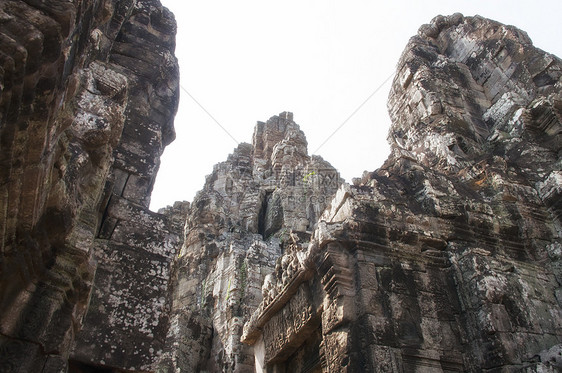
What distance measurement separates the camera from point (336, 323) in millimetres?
5102

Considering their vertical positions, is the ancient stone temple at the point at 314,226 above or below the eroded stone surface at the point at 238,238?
below

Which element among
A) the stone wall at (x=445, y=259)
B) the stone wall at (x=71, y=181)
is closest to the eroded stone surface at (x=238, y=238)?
the stone wall at (x=71, y=181)

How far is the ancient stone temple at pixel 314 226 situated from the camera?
2.85 metres

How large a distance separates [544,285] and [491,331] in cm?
146

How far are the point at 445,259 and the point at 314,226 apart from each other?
1.89 metres

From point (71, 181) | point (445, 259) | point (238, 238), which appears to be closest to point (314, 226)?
point (445, 259)

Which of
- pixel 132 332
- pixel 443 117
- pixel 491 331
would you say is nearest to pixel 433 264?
pixel 491 331

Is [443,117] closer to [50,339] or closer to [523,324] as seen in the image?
[523,324]

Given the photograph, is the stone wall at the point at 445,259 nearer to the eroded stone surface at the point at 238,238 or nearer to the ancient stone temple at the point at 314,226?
the ancient stone temple at the point at 314,226

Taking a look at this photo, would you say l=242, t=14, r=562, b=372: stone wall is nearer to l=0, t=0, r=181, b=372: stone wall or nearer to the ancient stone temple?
the ancient stone temple

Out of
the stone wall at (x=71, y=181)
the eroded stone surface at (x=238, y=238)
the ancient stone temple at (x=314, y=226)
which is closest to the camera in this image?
the stone wall at (x=71, y=181)

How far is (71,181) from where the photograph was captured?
12.2 ft

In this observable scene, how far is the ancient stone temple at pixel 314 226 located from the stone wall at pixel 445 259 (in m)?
0.03

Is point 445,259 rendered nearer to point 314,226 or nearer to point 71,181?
point 314,226
